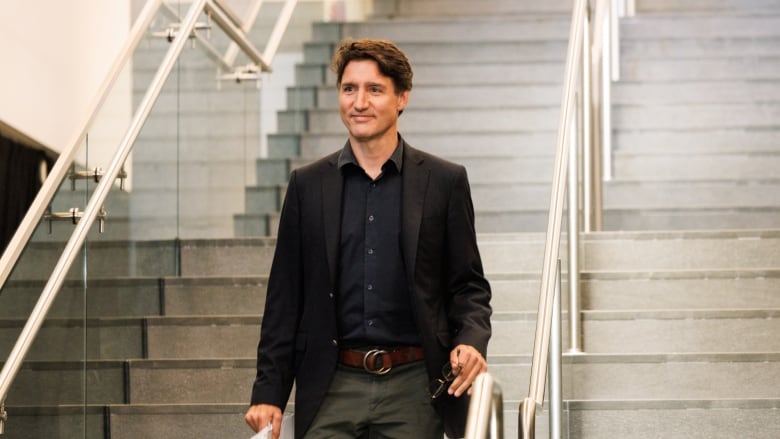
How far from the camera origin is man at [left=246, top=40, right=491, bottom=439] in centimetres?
288

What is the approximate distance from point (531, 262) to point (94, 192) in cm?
183

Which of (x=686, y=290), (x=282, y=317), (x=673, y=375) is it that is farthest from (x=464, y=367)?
(x=686, y=290)

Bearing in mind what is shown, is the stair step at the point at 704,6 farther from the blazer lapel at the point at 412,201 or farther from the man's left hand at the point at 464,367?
the man's left hand at the point at 464,367

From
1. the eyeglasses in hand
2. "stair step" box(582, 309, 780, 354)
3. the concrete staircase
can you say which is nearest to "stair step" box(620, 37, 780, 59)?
the concrete staircase

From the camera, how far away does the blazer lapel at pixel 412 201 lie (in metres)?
2.93

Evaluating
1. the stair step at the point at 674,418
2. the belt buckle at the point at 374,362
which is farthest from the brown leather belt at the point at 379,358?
the stair step at the point at 674,418

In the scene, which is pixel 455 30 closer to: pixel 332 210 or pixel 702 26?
pixel 702 26

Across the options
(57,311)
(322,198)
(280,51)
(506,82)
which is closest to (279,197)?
(280,51)

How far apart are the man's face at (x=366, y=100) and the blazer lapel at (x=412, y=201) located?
0.32ft

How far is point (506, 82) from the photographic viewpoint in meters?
7.90

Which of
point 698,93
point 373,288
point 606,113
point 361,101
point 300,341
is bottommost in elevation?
point 300,341

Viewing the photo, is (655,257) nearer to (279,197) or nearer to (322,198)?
(279,197)

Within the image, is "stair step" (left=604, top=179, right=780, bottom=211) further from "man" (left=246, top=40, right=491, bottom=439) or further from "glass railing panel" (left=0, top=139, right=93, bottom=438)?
"man" (left=246, top=40, right=491, bottom=439)

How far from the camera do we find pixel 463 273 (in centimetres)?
297
